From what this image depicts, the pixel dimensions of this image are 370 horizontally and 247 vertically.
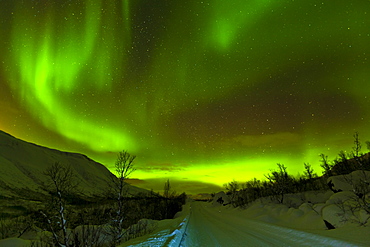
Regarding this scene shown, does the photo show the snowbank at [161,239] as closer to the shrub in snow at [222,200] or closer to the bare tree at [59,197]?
the bare tree at [59,197]

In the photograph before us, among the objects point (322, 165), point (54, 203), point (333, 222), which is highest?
point (322, 165)

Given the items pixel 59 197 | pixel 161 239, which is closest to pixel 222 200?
pixel 59 197

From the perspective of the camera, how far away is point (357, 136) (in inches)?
595

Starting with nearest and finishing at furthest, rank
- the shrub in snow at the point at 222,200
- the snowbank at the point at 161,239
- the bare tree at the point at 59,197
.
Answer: the snowbank at the point at 161,239 → the bare tree at the point at 59,197 → the shrub in snow at the point at 222,200

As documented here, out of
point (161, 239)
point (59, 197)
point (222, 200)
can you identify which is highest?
point (222, 200)

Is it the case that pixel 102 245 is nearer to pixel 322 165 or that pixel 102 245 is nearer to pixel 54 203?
pixel 54 203

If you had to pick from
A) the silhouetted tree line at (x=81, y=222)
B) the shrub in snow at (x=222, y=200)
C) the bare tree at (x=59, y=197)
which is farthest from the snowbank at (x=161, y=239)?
the shrub in snow at (x=222, y=200)

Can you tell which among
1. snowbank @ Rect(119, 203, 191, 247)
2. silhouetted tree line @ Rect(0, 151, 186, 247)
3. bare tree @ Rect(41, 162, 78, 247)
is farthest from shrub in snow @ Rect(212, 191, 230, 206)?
snowbank @ Rect(119, 203, 191, 247)

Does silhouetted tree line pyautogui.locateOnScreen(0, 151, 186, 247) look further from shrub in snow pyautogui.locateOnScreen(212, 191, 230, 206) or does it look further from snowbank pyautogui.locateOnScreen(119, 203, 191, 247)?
shrub in snow pyautogui.locateOnScreen(212, 191, 230, 206)

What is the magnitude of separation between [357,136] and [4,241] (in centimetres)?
3052

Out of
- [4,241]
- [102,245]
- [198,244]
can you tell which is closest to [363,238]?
[198,244]

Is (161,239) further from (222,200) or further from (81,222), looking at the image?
(222,200)

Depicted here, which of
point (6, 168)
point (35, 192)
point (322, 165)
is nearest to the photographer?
point (322, 165)

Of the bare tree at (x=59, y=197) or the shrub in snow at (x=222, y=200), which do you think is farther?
the shrub in snow at (x=222, y=200)
